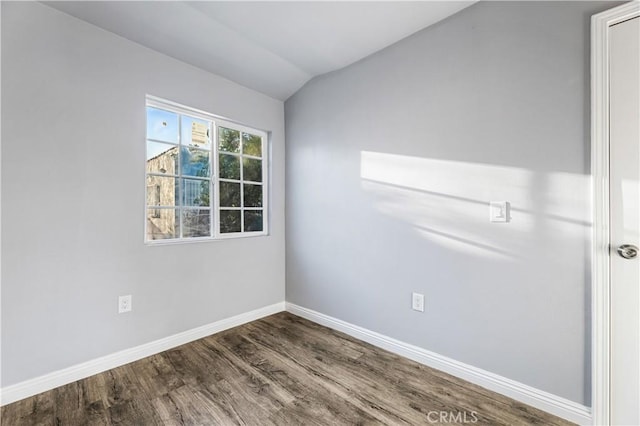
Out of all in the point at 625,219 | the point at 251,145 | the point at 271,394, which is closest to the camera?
the point at 625,219

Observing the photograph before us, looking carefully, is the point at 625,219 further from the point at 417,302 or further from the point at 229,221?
the point at 229,221

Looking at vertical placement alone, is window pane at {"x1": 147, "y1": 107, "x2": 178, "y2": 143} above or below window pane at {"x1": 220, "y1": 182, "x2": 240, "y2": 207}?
above

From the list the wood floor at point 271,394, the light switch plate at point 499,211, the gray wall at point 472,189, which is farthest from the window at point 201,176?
the light switch plate at point 499,211

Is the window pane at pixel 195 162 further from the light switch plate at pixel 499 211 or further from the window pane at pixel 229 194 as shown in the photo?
the light switch plate at pixel 499 211

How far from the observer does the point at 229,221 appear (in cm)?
274

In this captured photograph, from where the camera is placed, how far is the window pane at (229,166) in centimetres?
270

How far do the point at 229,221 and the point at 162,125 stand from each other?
994 mm

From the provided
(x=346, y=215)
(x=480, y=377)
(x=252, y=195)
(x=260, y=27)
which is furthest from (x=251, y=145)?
(x=480, y=377)

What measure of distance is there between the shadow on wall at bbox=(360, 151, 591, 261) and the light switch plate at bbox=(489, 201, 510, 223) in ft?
0.09

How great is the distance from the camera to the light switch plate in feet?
5.66

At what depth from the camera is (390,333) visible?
226cm

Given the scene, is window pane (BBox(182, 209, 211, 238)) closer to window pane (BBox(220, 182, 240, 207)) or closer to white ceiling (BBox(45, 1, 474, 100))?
window pane (BBox(220, 182, 240, 207))

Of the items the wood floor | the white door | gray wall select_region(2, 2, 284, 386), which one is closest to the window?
gray wall select_region(2, 2, 284, 386)

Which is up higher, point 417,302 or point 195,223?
point 195,223
